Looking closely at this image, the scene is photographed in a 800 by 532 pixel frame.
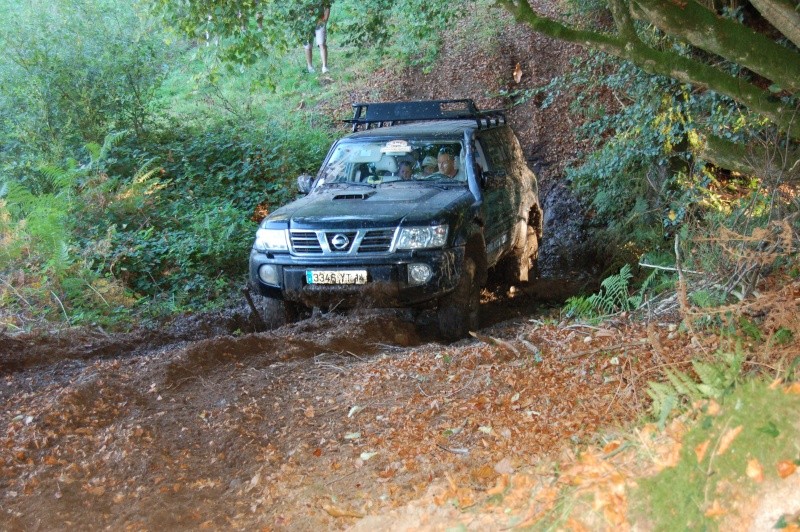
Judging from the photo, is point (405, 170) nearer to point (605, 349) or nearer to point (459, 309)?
point (459, 309)

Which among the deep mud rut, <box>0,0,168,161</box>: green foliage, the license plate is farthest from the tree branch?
<box>0,0,168,161</box>: green foliage

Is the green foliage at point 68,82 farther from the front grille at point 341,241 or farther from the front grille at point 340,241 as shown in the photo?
the front grille at point 340,241

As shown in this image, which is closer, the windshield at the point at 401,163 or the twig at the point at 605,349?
the twig at the point at 605,349

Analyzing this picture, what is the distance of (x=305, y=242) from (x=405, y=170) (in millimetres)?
1511

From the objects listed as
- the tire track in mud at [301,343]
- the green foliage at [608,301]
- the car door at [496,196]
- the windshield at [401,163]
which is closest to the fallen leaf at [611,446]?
the green foliage at [608,301]

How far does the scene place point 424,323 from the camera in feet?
26.2

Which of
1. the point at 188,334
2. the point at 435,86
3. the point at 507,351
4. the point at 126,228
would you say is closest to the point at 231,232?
the point at 126,228

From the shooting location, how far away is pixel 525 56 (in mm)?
18797

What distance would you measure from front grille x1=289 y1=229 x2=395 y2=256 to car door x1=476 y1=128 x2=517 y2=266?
49.8 inches

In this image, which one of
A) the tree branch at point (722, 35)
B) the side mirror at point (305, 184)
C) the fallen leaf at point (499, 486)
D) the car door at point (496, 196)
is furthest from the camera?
the side mirror at point (305, 184)

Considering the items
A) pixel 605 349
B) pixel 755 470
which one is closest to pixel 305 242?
pixel 605 349

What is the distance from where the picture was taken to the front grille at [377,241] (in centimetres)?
712

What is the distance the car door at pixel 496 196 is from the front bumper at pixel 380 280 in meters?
1.01

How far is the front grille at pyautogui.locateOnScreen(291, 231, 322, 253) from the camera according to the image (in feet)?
24.0
